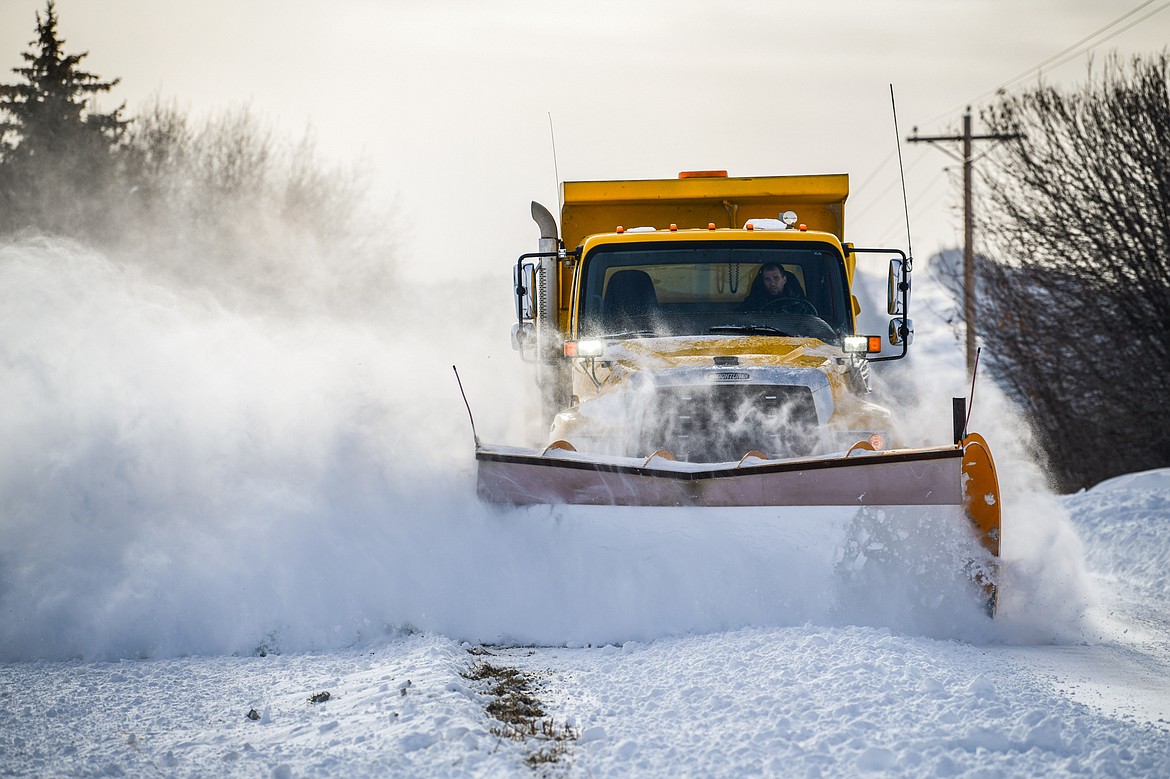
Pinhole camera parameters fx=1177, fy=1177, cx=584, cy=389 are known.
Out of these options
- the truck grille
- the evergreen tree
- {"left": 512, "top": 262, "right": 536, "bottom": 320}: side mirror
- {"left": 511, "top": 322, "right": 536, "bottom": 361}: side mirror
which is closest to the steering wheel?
the truck grille

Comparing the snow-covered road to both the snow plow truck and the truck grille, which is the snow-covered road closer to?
the snow plow truck

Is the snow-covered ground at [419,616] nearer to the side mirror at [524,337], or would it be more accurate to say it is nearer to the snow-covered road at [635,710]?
the snow-covered road at [635,710]

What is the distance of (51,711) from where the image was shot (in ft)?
15.3

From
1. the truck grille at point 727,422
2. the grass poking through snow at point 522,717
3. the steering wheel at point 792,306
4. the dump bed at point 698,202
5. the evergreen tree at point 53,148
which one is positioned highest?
the evergreen tree at point 53,148

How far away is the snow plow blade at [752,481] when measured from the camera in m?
5.59

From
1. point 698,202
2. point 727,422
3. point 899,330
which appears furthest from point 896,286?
point 727,422

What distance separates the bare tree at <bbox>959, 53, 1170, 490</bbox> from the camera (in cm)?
1493

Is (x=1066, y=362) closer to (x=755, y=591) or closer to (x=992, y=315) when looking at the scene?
(x=992, y=315)

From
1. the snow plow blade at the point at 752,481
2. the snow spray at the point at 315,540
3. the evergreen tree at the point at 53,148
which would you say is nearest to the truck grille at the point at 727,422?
the snow plow blade at the point at 752,481

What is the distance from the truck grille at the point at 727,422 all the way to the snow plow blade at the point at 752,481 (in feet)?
2.26

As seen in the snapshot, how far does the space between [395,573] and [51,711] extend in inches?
73.2

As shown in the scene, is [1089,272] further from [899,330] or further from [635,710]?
[635,710]

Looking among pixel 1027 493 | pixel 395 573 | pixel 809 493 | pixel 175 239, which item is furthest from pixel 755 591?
pixel 175 239

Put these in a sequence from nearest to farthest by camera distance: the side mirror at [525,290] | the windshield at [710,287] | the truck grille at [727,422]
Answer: the truck grille at [727,422], the windshield at [710,287], the side mirror at [525,290]
